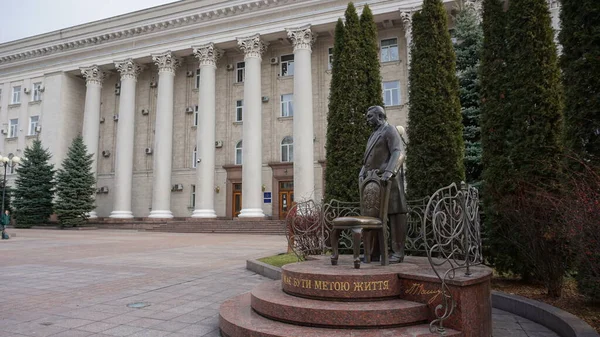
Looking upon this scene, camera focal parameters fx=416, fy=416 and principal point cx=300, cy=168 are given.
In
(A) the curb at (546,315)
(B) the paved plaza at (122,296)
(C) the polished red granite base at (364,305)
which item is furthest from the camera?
(B) the paved plaza at (122,296)

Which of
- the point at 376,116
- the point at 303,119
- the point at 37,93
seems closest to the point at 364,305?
the point at 376,116

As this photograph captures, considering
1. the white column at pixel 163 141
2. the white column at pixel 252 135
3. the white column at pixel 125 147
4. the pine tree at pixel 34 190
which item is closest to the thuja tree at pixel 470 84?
the white column at pixel 252 135

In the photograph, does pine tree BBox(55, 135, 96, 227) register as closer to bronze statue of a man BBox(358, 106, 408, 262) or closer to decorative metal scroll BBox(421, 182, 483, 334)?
bronze statue of a man BBox(358, 106, 408, 262)

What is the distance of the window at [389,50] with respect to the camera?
28625 millimetres

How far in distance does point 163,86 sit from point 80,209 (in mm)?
11245

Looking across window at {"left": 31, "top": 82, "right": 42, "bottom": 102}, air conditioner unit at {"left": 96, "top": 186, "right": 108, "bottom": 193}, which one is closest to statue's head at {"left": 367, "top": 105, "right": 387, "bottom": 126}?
air conditioner unit at {"left": 96, "top": 186, "right": 108, "bottom": 193}

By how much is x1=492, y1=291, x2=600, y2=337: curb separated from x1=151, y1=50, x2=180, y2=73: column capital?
1174 inches

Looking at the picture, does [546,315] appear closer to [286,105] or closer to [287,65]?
[286,105]

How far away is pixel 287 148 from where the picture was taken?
101 ft

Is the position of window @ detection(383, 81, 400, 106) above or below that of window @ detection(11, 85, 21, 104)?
below

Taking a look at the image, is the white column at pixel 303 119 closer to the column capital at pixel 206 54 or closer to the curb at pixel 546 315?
the column capital at pixel 206 54

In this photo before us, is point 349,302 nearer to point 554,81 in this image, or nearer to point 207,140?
point 554,81

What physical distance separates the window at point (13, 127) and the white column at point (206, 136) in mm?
20853

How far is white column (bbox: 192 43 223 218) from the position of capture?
29.3 metres
